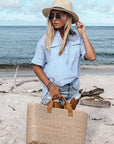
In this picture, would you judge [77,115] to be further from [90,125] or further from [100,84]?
[100,84]

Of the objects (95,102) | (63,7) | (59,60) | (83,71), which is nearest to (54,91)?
(59,60)

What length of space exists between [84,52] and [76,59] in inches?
4.7

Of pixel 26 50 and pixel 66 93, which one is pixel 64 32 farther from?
pixel 26 50

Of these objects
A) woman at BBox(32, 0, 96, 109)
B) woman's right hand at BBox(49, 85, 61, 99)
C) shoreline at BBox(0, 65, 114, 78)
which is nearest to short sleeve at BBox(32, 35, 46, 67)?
woman at BBox(32, 0, 96, 109)

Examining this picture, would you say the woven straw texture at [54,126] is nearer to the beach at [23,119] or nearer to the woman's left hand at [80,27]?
the woman's left hand at [80,27]

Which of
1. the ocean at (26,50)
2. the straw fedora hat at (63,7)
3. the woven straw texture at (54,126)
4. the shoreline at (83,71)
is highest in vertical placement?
the straw fedora hat at (63,7)

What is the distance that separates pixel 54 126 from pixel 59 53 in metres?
0.78

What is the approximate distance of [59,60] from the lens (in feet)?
8.88

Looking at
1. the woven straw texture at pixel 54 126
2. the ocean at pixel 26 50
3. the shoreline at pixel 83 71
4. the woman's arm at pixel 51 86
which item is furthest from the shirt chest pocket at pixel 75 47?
the ocean at pixel 26 50

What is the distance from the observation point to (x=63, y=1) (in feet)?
8.95

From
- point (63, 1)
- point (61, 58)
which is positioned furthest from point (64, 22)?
point (61, 58)

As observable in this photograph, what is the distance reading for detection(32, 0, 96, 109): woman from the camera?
270 cm

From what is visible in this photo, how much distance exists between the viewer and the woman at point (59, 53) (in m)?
2.70

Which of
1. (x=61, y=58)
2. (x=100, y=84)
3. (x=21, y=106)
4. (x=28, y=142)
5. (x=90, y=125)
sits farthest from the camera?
(x=100, y=84)
